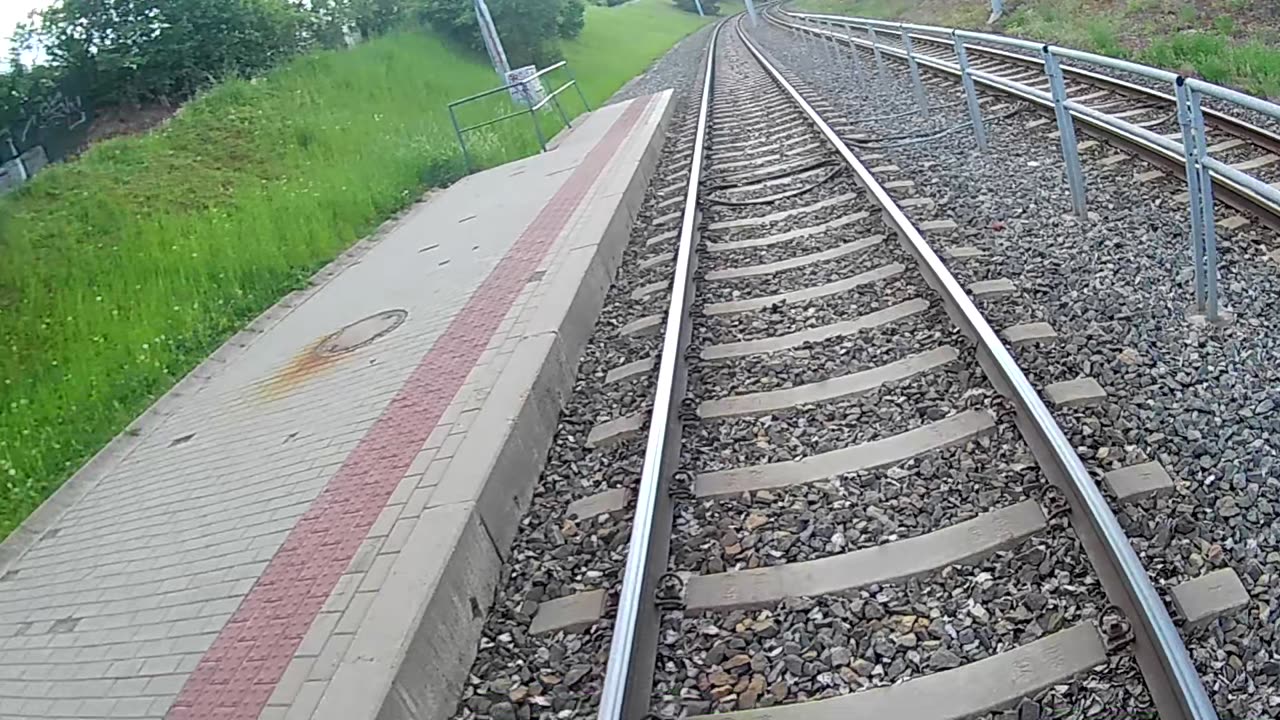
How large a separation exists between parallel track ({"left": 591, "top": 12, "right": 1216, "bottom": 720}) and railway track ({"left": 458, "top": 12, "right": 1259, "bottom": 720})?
0.01m

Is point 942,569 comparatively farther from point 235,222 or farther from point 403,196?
point 403,196

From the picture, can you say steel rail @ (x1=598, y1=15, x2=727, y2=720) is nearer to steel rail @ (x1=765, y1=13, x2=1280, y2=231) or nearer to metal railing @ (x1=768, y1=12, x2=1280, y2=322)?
metal railing @ (x1=768, y1=12, x2=1280, y2=322)

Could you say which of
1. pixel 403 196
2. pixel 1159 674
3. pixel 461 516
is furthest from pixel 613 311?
pixel 403 196

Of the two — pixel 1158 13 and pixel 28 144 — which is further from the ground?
pixel 28 144

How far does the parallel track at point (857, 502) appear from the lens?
10.9 ft

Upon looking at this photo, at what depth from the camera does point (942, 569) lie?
12.4ft

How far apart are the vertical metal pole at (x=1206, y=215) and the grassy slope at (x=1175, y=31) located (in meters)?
5.38

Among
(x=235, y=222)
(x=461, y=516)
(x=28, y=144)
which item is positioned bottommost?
(x=461, y=516)

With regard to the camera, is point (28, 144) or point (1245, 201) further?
point (28, 144)

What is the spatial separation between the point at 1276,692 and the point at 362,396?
5275mm

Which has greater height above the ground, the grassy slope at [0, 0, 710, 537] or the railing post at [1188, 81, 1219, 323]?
the grassy slope at [0, 0, 710, 537]

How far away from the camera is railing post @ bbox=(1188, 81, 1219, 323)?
502cm

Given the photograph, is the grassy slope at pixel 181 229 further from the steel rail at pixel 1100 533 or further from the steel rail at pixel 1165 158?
the steel rail at pixel 1165 158

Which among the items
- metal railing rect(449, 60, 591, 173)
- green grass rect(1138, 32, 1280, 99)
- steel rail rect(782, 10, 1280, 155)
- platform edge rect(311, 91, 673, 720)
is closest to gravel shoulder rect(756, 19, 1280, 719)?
steel rail rect(782, 10, 1280, 155)
